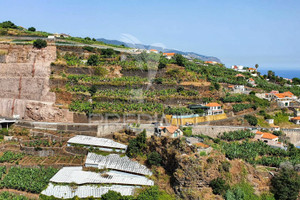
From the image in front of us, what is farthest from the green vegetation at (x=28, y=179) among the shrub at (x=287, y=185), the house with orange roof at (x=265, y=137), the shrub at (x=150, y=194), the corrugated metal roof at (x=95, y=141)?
the house with orange roof at (x=265, y=137)

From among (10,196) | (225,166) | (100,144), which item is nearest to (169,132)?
(225,166)

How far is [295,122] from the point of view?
117 ft

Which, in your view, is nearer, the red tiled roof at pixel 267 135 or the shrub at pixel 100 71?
the red tiled roof at pixel 267 135

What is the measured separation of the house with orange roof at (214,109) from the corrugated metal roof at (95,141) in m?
12.0

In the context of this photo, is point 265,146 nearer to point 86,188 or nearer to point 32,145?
point 86,188

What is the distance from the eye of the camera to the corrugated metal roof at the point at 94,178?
21859 mm

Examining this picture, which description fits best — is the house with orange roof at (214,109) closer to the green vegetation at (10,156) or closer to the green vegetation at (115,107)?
the green vegetation at (115,107)

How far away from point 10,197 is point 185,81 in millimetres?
25225

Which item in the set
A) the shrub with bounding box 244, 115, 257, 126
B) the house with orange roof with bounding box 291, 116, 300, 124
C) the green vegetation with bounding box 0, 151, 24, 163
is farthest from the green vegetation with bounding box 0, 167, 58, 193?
the house with orange roof with bounding box 291, 116, 300, 124

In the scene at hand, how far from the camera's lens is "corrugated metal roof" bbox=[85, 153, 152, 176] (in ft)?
77.0

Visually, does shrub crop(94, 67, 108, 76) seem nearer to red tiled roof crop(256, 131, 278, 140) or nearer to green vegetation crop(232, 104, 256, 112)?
green vegetation crop(232, 104, 256, 112)

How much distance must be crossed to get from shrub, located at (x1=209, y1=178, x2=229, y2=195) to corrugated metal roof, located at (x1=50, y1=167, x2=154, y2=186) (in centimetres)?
499

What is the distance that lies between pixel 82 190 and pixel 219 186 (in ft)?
35.2

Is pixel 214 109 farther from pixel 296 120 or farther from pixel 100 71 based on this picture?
pixel 100 71
